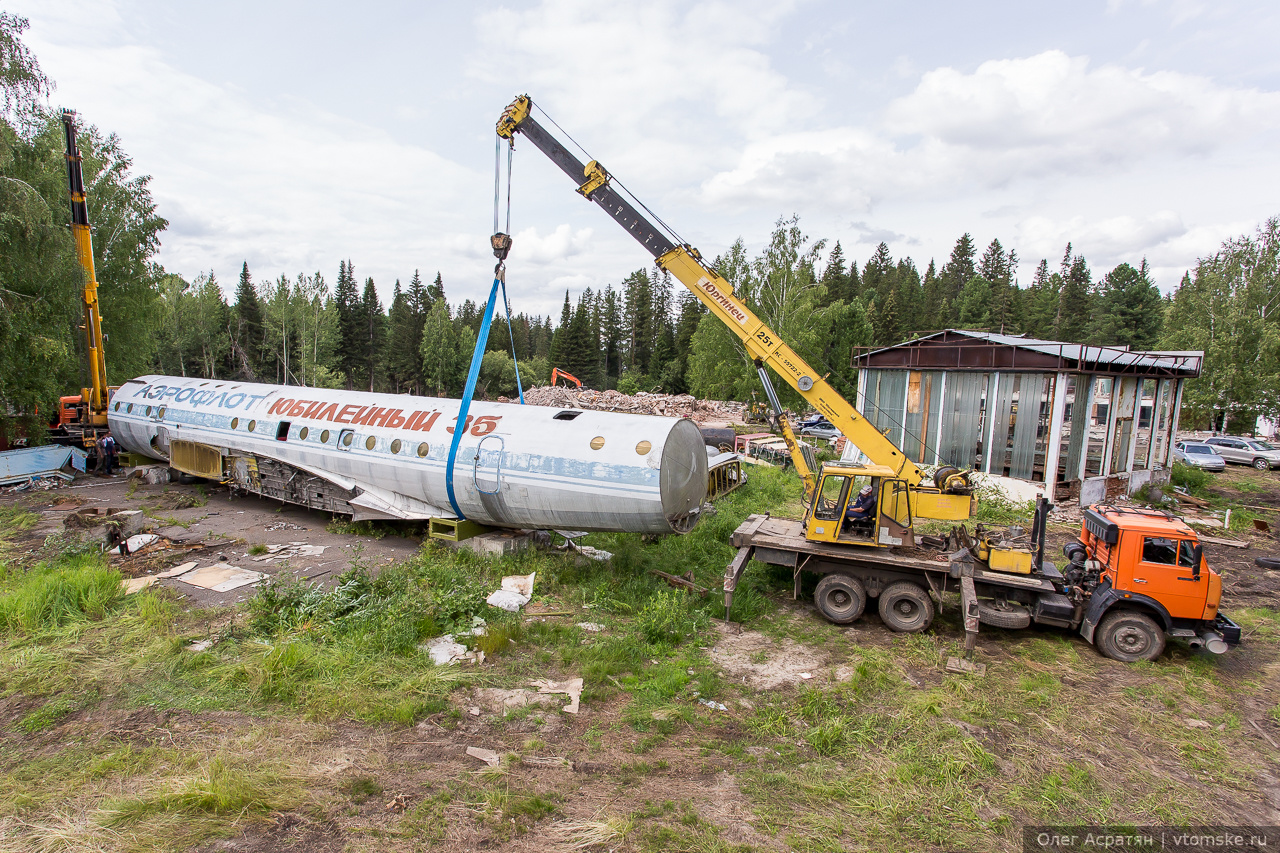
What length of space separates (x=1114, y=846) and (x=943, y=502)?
578cm

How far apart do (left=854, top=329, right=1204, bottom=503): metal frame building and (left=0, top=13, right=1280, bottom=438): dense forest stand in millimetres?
5483

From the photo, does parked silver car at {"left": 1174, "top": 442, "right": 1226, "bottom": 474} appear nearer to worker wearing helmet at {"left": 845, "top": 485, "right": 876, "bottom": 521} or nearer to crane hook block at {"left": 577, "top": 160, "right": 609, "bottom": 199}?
worker wearing helmet at {"left": 845, "top": 485, "right": 876, "bottom": 521}

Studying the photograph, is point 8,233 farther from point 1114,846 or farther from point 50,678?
point 1114,846

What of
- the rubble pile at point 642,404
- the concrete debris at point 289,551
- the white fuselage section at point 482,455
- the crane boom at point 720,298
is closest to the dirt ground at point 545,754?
the concrete debris at point 289,551

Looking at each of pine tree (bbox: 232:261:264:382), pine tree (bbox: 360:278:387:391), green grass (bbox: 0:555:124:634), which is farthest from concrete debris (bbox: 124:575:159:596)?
pine tree (bbox: 360:278:387:391)

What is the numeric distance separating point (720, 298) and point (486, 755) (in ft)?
33.0

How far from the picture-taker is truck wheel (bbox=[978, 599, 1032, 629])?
9969 millimetres

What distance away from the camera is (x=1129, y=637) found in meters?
9.71

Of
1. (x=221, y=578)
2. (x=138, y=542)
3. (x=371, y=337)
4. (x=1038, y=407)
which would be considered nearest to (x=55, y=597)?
(x=221, y=578)

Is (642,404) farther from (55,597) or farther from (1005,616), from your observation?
(55,597)

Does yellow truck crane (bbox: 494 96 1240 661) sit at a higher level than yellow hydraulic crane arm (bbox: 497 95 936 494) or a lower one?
lower

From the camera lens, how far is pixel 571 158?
13969 mm

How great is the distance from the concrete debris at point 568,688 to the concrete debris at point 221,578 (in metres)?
6.45

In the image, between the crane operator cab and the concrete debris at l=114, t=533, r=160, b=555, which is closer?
the crane operator cab
